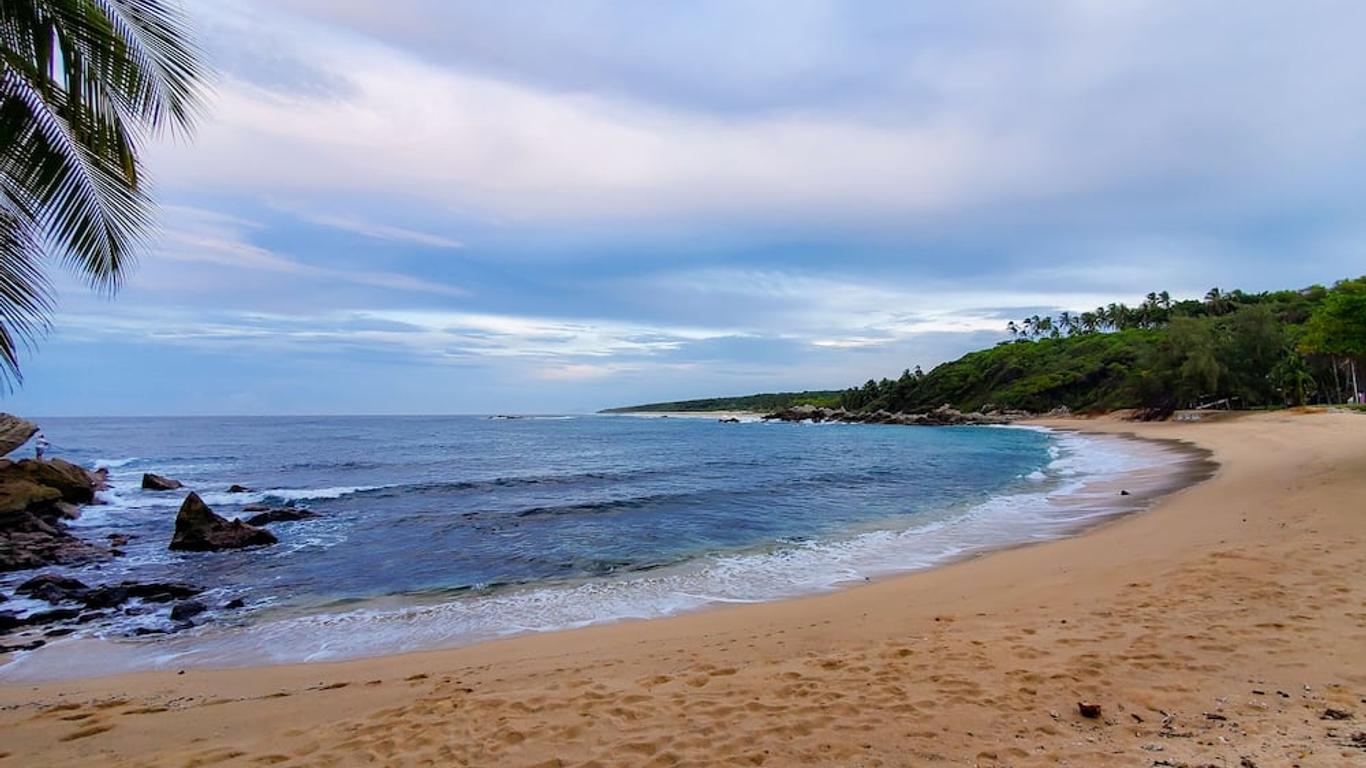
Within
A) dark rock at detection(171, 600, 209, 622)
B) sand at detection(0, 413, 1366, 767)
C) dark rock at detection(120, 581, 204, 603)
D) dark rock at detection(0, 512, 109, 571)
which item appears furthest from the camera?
dark rock at detection(0, 512, 109, 571)

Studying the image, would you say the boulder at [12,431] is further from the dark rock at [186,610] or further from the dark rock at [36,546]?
the dark rock at [186,610]

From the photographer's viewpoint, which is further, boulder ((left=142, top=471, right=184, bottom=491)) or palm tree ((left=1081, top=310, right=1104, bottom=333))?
palm tree ((left=1081, top=310, right=1104, bottom=333))

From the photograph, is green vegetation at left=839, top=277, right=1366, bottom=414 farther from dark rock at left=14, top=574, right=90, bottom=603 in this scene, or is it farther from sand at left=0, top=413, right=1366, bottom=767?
dark rock at left=14, top=574, right=90, bottom=603

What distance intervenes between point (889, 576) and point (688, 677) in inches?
263

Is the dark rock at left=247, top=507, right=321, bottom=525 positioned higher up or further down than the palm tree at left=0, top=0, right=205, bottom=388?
further down

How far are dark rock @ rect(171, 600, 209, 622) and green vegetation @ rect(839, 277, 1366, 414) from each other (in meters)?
26.6

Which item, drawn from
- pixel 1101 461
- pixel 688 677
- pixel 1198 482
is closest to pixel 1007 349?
pixel 1101 461

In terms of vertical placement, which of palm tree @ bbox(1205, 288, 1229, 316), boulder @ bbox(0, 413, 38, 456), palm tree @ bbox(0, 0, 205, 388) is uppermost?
palm tree @ bbox(1205, 288, 1229, 316)

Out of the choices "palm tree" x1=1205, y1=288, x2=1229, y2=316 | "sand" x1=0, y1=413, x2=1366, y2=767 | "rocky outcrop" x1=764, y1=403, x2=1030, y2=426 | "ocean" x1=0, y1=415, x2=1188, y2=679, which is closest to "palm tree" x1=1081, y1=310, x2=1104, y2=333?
"palm tree" x1=1205, y1=288, x2=1229, y2=316

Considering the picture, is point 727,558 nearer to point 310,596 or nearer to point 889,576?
point 889,576

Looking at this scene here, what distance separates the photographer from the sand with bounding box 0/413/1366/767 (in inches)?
173

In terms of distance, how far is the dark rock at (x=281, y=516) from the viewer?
19.1 m

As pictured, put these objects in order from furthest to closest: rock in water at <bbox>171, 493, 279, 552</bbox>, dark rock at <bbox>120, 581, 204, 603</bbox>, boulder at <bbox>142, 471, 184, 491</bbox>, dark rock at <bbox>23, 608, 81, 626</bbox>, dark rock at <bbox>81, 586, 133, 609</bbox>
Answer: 1. boulder at <bbox>142, 471, 184, 491</bbox>
2. rock in water at <bbox>171, 493, 279, 552</bbox>
3. dark rock at <bbox>120, 581, 204, 603</bbox>
4. dark rock at <bbox>81, 586, 133, 609</bbox>
5. dark rock at <bbox>23, 608, 81, 626</bbox>

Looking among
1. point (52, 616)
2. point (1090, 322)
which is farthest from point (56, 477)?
point (1090, 322)
